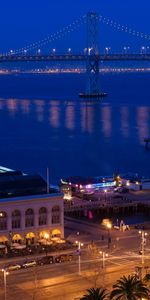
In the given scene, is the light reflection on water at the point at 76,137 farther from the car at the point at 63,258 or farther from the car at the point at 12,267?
the car at the point at 12,267

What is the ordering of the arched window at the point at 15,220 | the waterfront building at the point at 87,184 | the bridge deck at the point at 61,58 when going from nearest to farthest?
the arched window at the point at 15,220 < the waterfront building at the point at 87,184 < the bridge deck at the point at 61,58

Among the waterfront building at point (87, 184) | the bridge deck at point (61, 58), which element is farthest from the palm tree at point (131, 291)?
the bridge deck at point (61, 58)

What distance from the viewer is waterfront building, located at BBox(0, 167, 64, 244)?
1761cm

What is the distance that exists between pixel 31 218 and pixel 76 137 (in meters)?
30.9

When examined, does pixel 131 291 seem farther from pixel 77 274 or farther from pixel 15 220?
pixel 15 220

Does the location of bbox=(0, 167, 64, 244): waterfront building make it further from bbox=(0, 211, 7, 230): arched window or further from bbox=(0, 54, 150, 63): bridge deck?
bbox=(0, 54, 150, 63): bridge deck

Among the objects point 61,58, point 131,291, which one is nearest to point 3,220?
point 131,291

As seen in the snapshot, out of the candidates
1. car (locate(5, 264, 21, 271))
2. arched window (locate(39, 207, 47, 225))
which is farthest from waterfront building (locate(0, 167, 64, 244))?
car (locate(5, 264, 21, 271))

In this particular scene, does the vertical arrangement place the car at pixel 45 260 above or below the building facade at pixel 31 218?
below

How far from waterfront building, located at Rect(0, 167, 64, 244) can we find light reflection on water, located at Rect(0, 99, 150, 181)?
1362 centimetres

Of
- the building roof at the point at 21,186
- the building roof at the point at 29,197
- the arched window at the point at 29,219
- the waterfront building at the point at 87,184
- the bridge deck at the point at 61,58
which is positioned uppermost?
the bridge deck at the point at 61,58

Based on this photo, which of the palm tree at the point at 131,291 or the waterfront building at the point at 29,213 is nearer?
the palm tree at the point at 131,291

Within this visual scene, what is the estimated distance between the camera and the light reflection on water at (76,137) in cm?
3732

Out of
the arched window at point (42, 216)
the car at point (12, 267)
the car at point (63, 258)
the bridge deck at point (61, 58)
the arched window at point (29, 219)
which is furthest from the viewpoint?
the bridge deck at point (61, 58)
